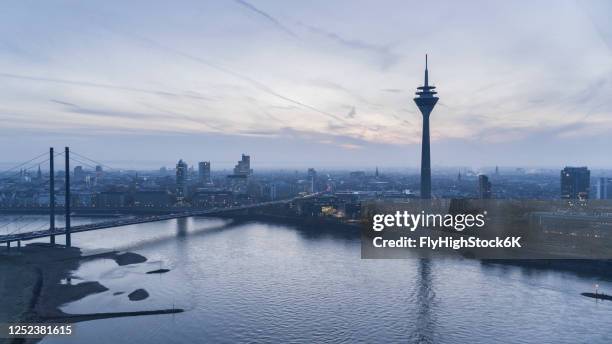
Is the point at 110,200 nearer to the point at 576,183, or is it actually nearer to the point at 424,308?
the point at 424,308

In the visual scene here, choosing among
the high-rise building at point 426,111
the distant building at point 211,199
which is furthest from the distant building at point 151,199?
the high-rise building at point 426,111

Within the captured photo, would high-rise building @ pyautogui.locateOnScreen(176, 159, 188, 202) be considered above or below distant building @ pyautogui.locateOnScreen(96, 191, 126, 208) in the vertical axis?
above

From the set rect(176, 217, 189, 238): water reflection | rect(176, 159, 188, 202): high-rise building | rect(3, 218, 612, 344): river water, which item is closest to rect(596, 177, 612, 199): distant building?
rect(3, 218, 612, 344): river water

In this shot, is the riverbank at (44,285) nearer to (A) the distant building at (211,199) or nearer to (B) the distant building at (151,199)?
(B) the distant building at (151,199)

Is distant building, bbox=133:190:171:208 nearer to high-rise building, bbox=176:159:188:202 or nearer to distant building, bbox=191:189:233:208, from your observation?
high-rise building, bbox=176:159:188:202

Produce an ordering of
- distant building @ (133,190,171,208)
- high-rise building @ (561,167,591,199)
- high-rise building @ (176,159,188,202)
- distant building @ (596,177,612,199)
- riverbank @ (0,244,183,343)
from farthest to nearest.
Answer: high-rise building @ (176,159,188,202) → distant building @ (596,177,612,199) → distant building @ (133,190,171,208) → high-rise building @ (561,167,591,199) → riverbank @ (0,244,183,343)
